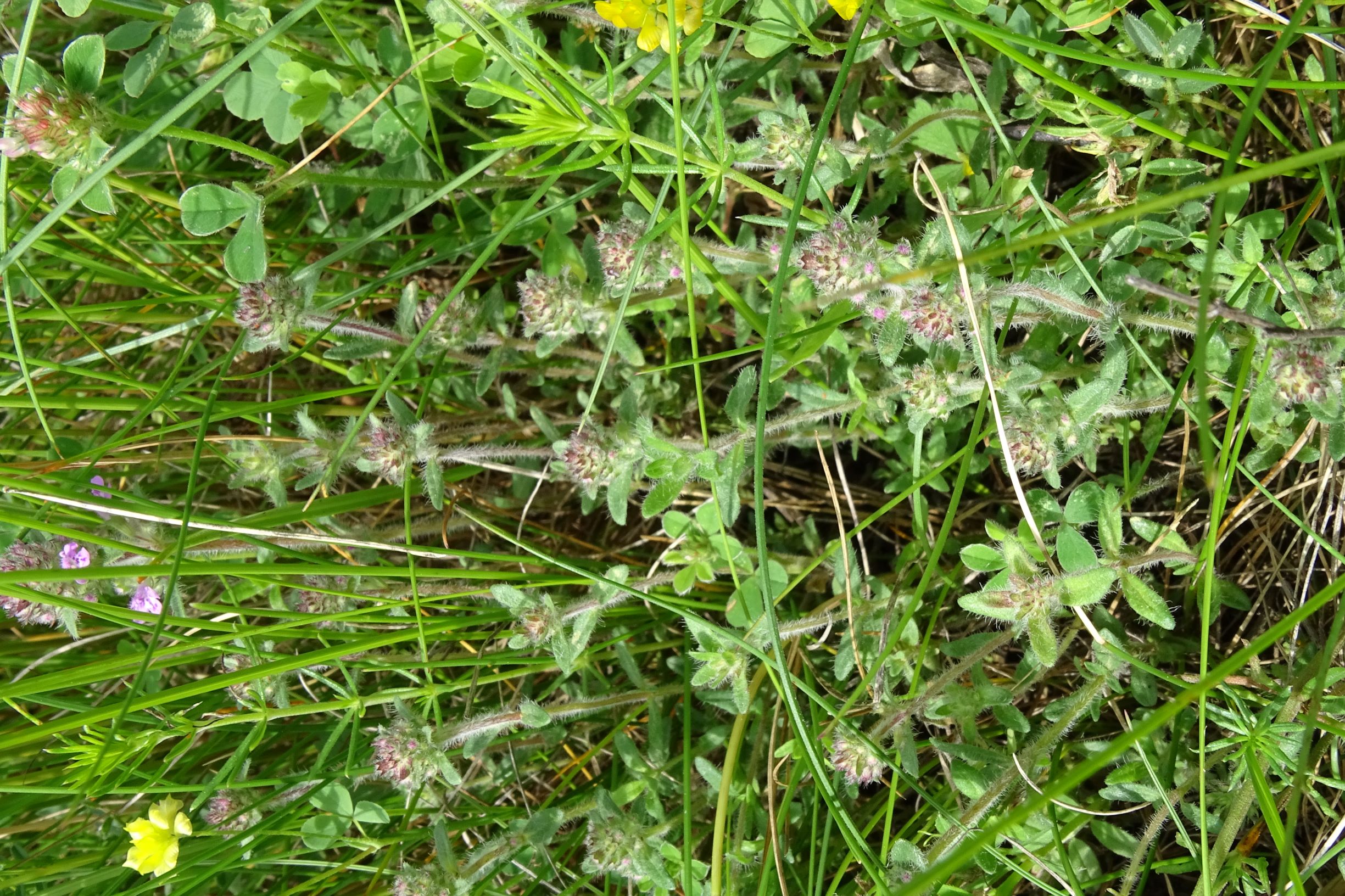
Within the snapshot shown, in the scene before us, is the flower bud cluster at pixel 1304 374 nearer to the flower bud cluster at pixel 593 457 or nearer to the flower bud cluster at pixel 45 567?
the flower bud cluster at pixel 593 457

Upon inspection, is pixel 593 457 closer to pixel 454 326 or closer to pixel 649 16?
pixel 454 326

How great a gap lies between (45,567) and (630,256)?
6.21ft

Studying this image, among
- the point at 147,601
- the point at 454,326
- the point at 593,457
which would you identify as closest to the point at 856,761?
the point at 593,457

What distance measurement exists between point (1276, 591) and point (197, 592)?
3.46 meters

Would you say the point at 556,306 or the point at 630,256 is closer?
the point at 630,256

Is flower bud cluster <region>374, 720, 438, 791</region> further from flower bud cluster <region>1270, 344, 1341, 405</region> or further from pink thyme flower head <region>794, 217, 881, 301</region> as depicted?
flower bud cluster <region>1270, 344, 1341, 405</region>

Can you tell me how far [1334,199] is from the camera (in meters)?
2.30

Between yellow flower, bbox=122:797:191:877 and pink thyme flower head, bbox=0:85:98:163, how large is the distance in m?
1.71

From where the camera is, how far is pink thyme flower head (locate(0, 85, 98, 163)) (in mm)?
2248

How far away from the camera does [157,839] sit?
8.38 ft

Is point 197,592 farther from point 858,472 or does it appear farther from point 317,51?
point 858,472

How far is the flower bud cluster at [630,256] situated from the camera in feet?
8.36

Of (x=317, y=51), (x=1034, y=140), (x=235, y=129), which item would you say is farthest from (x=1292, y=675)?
(x=235, y=129)

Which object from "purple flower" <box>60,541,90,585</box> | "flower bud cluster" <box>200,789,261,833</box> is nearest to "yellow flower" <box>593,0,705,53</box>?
"purple flower" <box>60,541,90,585</box>
